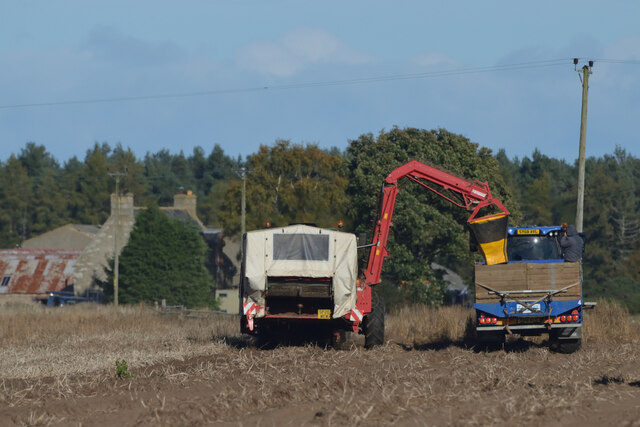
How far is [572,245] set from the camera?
21.0 meters

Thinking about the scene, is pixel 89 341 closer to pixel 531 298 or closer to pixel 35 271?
pixel 531 298

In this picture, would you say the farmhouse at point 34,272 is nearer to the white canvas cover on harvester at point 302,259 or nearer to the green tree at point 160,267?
the green tree at point 160,267

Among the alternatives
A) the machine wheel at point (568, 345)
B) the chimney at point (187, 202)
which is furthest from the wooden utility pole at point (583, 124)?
the chimney at point (187, 202)

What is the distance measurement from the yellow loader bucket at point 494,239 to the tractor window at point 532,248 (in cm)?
44

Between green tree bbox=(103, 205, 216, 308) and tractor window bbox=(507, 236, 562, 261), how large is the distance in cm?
4773

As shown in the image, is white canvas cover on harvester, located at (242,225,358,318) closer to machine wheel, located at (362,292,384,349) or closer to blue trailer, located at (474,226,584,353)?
machine wheel, located at (362,292,384,349)

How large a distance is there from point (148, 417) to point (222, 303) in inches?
2595

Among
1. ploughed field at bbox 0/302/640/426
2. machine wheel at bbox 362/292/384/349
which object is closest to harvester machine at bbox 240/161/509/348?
machine wheel at bbox 362/292/384/349

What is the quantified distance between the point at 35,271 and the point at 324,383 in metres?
65.6

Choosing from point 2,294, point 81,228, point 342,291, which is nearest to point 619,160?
point 81,228

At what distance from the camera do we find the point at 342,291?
2048 cm

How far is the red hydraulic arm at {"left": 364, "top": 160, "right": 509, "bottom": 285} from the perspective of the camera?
76.1ft

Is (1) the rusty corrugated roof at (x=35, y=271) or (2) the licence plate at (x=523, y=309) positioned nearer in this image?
(2) the licence plate at (x=523, y=309)

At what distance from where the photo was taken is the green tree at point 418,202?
5038 cm
